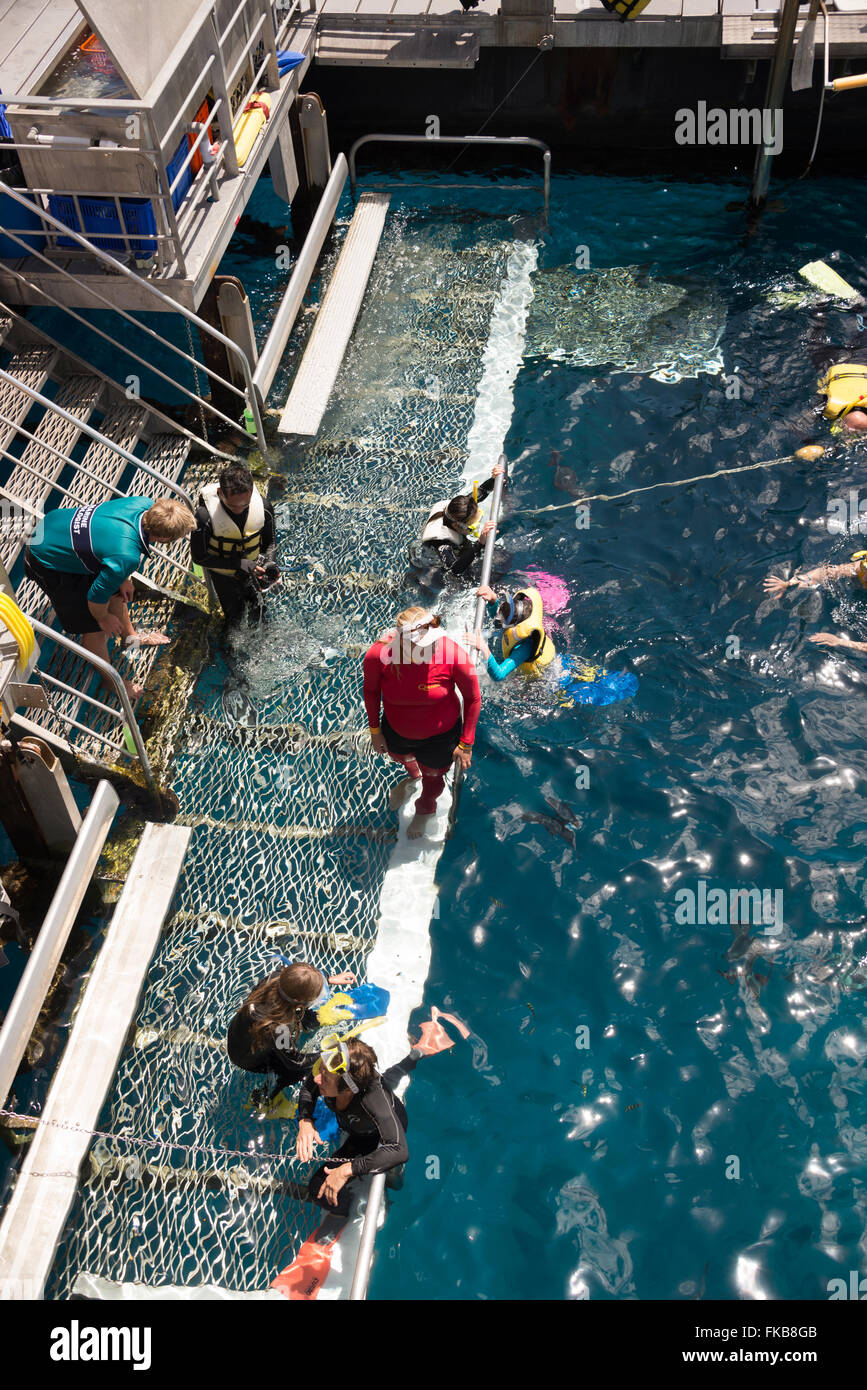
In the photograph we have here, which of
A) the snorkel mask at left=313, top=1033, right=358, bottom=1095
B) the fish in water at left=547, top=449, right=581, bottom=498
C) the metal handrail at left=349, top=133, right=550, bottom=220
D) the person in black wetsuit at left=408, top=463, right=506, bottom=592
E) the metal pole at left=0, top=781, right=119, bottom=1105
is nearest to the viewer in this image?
the snorkel mask at left=313, top=1033, right=358, bottom=1095

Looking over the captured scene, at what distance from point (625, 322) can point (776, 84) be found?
362 centimetres

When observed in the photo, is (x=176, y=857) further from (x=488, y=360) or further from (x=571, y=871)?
(x=488, y=360)

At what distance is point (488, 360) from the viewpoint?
1011cm

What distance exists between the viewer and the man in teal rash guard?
20.7ft

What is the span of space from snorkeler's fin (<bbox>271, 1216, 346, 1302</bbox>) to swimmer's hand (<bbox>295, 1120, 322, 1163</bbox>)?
1.09 feet

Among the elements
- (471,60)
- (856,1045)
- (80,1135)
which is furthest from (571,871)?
(471,60)

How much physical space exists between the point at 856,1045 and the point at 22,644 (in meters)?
4.99

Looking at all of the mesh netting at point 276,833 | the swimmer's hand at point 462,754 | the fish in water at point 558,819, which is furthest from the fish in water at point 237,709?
the fish in water at point 558,819

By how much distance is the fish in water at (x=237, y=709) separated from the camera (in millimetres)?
7223

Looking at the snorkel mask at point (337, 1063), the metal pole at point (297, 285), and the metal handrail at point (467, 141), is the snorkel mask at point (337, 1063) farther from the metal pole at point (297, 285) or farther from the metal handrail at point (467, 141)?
the metal handrail at point (467, 141)

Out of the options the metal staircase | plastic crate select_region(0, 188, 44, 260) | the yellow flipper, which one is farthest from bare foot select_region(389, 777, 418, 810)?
the yellow flipper

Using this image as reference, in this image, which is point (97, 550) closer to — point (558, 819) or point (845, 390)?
point (558, 819)

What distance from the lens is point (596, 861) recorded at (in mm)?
6660

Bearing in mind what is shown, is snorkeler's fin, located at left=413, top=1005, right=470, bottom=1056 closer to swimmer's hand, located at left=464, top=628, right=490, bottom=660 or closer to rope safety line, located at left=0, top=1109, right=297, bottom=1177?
rope safety line, located at left=0, top=1109, right=297, bottom=1177
